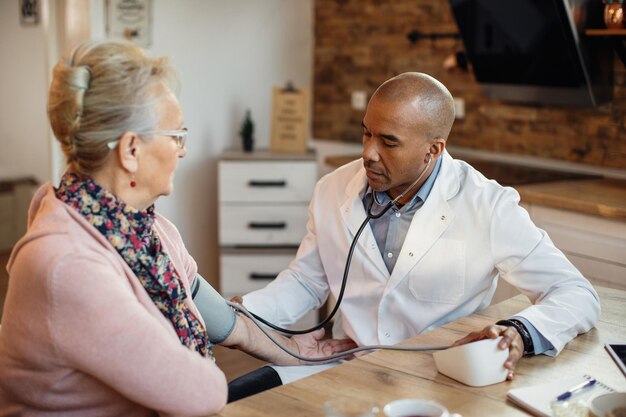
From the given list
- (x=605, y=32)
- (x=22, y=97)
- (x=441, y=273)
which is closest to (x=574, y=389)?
(x=441, y=273)

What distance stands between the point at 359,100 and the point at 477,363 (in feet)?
9.78

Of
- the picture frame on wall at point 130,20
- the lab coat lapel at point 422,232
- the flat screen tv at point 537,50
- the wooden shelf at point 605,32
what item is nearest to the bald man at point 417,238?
the lab coat lapel at point 422,232

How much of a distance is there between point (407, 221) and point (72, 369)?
97 centimetres

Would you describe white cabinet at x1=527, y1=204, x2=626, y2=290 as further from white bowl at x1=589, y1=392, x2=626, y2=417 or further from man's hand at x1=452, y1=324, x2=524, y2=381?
white bowl at x1=589, y1=392, x2=626, y2=417

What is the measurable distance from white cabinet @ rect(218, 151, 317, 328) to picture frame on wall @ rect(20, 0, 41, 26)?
211 cm

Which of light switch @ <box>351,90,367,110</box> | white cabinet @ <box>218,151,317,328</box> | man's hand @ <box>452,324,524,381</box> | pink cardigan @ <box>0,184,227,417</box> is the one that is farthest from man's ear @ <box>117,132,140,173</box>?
light switch @ <box>351,90,367,110</box>

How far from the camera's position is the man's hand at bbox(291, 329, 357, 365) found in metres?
1.94

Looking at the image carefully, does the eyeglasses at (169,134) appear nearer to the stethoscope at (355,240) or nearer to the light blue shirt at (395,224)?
the stethoscope at (355,240)

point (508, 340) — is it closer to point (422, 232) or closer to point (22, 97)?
point (422, 232)

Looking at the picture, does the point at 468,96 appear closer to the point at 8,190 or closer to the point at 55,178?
the point at 55,178

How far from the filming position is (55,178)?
4109mm

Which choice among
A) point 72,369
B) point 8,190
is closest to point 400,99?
point 72,369

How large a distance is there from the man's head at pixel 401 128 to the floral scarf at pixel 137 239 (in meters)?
0.67

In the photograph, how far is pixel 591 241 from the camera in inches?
113
